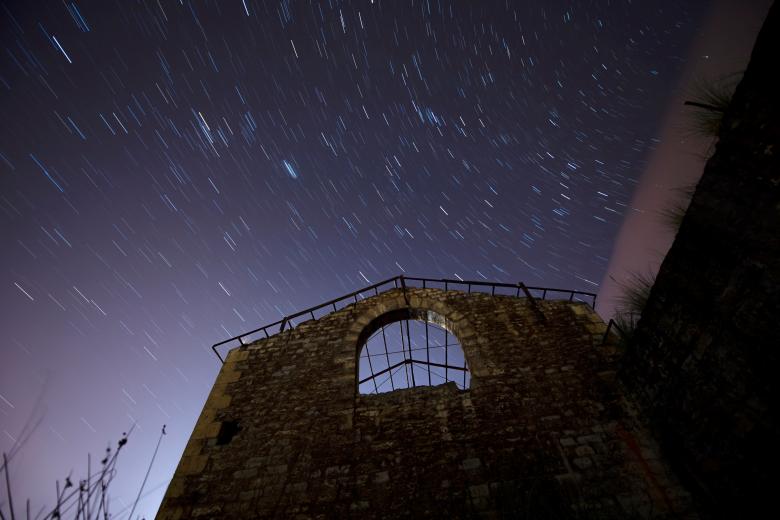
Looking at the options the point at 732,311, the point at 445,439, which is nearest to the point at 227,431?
the point at 445,439

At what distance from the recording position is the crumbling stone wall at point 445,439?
4.45 m

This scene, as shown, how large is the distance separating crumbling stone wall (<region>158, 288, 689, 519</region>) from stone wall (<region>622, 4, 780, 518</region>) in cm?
93

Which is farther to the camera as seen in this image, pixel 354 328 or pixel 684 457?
pixel 354 328

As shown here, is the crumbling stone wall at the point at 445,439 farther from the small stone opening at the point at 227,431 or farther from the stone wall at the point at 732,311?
the stone wall at the point at 732,311

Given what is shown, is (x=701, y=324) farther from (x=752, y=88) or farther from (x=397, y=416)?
(x=397, y=416)

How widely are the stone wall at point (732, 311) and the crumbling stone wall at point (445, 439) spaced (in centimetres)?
93

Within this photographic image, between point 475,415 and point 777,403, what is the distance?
3389 mm

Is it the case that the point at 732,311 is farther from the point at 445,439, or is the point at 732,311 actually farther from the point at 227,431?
the point at 227,431

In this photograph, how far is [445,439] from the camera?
515cm

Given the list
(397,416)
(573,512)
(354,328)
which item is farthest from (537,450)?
(354,328)

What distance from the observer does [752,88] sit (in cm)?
276

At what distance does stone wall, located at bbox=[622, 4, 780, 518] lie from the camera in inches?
107

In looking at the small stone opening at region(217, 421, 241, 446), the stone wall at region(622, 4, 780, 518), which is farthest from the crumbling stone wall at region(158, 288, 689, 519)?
the stone wall at region(622, 4, 780, 518)

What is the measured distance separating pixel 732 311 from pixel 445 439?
3.77 m
